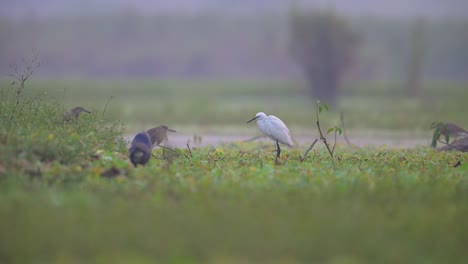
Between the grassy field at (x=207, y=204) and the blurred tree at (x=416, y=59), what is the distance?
85.7ft

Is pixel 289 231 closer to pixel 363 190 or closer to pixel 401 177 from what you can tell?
pixel 363 190

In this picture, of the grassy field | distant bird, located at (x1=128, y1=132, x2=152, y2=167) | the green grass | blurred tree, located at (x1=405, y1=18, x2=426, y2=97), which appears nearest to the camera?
the grassy field

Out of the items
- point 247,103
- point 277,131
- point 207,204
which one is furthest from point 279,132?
point 247,103

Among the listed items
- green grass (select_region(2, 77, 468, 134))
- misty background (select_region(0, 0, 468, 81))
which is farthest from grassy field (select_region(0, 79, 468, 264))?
misty background (select_region(0, 0, 468, 81))

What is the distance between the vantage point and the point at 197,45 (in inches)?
2258

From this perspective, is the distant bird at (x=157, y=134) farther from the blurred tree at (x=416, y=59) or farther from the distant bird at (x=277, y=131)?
the blurred tree at (x=416, y=59)

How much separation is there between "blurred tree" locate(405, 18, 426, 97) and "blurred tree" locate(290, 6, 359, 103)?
5530 mm

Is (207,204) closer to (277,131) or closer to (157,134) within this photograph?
(277,131)

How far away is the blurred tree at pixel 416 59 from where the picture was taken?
3591 centimetres

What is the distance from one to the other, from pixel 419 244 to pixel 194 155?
5.67 m

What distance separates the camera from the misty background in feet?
175

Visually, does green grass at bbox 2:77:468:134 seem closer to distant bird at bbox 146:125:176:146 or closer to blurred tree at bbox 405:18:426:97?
blurred tree at bbox 405:18:426:97

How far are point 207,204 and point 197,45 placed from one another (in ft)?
167

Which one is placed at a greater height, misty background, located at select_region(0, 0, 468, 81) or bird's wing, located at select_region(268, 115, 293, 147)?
misty background, located at select_region(0, 0, 468, 81)
